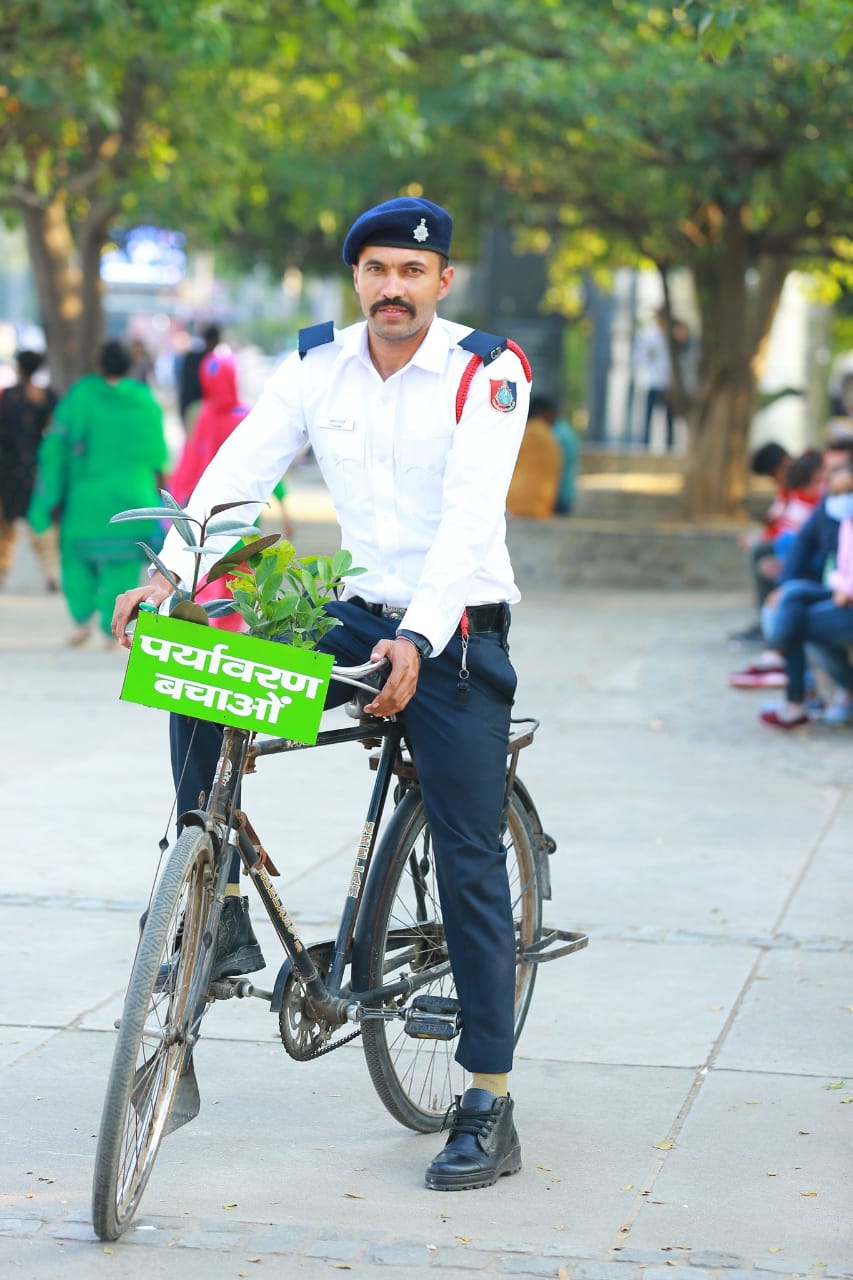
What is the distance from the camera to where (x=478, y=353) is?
400 centimetres

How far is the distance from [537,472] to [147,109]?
14.1 feet

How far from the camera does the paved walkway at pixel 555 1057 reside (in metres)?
3.74

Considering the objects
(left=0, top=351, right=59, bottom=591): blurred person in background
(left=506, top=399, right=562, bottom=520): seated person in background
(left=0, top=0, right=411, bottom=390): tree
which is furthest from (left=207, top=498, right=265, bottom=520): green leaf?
(left=506, top=399, right=562, bottom=520): seated person in background

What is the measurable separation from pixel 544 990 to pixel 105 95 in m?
9.03

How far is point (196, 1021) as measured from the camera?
382 centimetres

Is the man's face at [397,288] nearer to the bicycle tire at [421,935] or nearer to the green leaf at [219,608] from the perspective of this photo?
the green leaf at [219,608]

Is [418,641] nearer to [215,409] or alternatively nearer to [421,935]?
[421,935]

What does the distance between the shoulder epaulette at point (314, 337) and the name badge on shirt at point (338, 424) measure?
15cm

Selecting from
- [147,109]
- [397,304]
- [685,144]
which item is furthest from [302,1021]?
[147,109]

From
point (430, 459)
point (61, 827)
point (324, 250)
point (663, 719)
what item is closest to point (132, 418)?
point (663, 719)

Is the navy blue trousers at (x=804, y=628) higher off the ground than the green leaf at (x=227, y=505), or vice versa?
the green leaf at (x=227, y=505)

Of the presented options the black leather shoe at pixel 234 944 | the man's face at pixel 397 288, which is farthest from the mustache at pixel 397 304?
the black leather shoe at pixel 234 944

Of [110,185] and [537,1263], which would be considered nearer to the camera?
[537,1263]

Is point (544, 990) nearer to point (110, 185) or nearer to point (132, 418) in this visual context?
point (132, 418)
